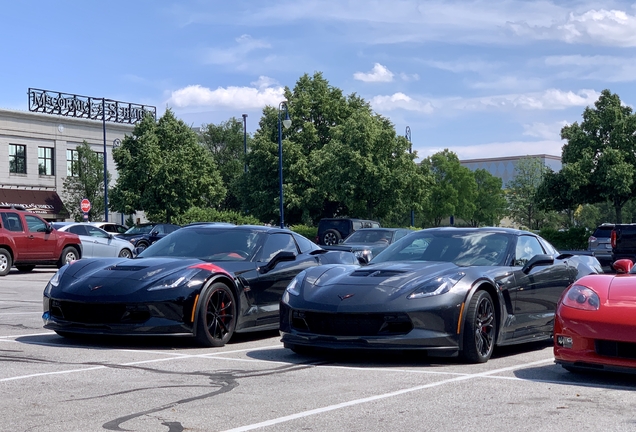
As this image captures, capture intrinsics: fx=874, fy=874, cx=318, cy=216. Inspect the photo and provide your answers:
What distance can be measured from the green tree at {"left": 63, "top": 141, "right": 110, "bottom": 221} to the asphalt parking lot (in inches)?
2004

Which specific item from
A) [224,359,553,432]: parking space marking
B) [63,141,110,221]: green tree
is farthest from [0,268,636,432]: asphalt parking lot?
[63,141,110,221]: green tree

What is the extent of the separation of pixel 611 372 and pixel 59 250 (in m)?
19.6

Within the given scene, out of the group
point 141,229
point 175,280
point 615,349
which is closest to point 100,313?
point 175,280

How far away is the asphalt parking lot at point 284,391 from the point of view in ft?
16.6

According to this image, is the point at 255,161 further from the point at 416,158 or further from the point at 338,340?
the point at 338,340

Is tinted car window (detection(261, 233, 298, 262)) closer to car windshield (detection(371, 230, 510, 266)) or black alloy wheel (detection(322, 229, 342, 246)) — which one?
car windshield (detection(371, 230, 510, 266))

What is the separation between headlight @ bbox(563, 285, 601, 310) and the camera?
6798mm

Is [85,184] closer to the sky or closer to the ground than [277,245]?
closer to the sky

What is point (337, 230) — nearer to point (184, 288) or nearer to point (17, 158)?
point (184, 288)

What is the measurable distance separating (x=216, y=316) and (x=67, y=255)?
17.0 metres

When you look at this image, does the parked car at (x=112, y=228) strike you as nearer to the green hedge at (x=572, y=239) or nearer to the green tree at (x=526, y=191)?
the green hedge at (x=572, y=239)

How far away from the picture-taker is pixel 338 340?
7.52 m

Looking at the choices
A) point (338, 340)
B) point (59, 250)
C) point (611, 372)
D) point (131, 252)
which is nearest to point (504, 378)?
point (611, 372)

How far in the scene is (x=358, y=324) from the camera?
24.6ft
